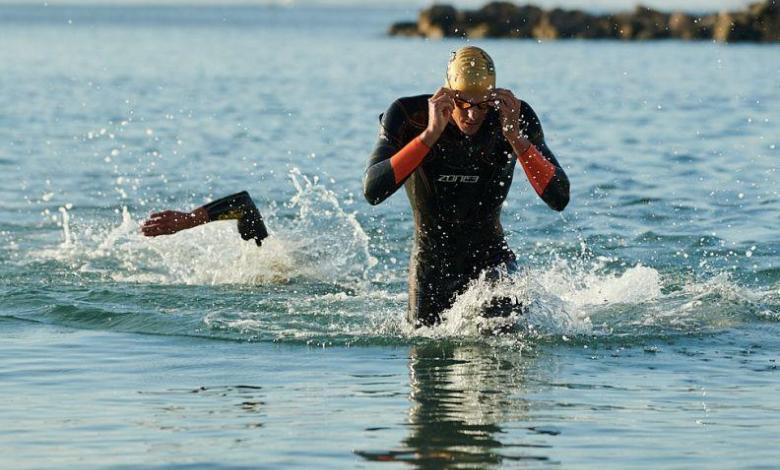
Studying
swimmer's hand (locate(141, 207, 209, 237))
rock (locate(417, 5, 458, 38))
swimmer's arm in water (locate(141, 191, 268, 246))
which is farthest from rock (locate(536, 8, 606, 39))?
swimmer's hand (locate(141, 207, 209, 237))

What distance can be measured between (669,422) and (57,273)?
6.72m

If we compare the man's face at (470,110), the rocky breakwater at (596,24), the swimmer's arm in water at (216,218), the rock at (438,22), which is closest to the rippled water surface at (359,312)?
the swimmer's arm in water at (216,218)

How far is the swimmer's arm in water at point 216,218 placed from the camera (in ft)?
34.7

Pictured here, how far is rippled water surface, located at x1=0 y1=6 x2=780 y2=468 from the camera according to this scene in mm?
7406

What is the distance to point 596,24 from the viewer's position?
7288 centimetres

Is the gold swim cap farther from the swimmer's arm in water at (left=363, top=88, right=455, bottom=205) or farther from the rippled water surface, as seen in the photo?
the rippled water surface

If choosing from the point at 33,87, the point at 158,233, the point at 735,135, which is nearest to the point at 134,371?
the point at 158,233

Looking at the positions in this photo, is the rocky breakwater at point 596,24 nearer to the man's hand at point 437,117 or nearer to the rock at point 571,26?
the rock at point 571,26

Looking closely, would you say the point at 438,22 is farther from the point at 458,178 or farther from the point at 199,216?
the point at 458,178

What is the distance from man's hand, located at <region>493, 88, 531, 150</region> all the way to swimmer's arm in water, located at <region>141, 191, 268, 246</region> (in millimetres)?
3072

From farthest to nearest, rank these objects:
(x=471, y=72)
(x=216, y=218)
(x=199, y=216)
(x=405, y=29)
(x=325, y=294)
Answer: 1. (x=405, y=29)
2. (x=325, y=294)
3. (x=216, y=218)
4. (x=199, y=216)
5. (x=471, y=72)

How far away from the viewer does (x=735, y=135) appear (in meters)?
23.2

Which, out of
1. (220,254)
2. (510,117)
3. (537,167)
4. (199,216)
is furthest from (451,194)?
(220,254)

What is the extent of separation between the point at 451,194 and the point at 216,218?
2673 millimetres
